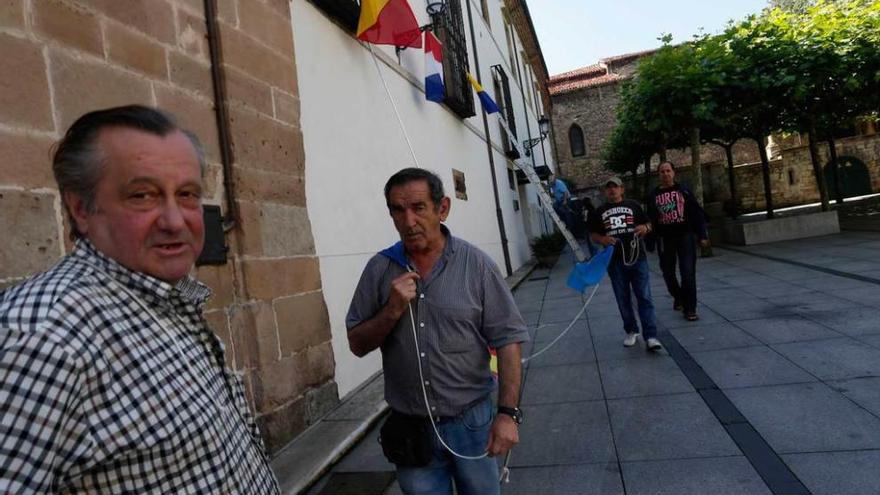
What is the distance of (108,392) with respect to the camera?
0.86 metres

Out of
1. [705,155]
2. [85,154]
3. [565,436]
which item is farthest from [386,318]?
[705,155]

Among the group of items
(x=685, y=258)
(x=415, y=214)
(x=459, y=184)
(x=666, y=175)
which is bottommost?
(x=685, y=258)

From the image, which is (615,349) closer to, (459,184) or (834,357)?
(834,357)

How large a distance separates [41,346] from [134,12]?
2.60m

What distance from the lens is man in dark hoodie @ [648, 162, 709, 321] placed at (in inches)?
239

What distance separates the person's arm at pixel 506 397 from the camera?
1.79m

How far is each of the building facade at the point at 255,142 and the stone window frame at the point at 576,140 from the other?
31.9 m

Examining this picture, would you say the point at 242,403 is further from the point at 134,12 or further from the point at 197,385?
the point at 134,12

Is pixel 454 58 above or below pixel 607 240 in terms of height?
above

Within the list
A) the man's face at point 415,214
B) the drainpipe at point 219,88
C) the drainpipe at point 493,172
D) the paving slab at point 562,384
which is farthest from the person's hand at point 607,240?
the drainpipe at point 493,172

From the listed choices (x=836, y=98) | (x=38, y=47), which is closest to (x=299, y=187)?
(x=38, y=47)

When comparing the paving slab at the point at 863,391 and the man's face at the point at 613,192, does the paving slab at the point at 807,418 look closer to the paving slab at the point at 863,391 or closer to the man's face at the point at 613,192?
the paving slab at the point at 863,391

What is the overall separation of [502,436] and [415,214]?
2.74 feet

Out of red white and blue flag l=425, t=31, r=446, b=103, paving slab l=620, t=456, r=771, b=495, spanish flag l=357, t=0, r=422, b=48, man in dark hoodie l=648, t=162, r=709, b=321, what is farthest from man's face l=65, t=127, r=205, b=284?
red white and blue flag l=425, t=31, r=446, b=103
